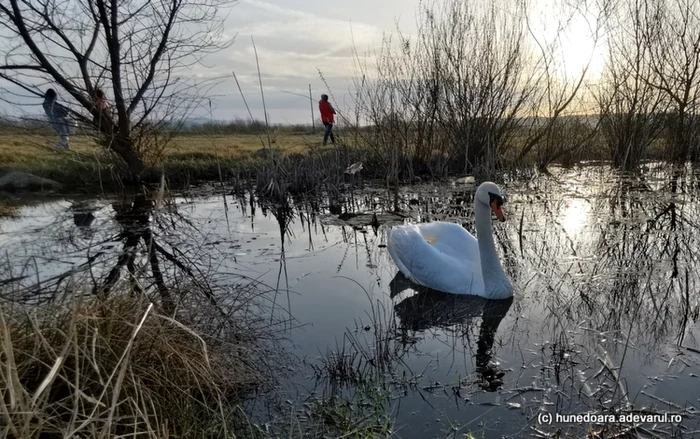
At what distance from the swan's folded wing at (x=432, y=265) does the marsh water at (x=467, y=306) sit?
0.18 metres

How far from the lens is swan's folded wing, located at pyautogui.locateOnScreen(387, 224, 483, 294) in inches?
192

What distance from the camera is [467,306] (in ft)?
15.2

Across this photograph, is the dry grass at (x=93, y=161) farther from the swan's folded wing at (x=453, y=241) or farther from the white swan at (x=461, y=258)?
the white swan at (x=461, y=258)

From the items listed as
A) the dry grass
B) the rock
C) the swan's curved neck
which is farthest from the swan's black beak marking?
the rock

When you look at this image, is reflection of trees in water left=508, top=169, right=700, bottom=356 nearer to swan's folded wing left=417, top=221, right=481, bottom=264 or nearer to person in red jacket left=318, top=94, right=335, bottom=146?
swan's folded wing left=417, top=221, right=481, bottom=264

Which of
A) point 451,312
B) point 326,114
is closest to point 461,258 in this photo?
point 451,312

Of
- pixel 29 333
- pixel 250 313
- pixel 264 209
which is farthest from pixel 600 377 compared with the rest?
pixel 264 209

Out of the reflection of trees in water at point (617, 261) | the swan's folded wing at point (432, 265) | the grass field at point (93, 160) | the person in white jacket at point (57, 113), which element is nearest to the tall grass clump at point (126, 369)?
the swan's folded wing at point (432, 265)

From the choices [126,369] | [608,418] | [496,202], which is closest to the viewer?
[126,369]

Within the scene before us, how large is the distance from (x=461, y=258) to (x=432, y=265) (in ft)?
1.92

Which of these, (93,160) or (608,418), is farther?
(93,160)

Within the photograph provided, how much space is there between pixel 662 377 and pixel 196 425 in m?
2.81

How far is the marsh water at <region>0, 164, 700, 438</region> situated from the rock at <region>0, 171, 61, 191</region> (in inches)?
141

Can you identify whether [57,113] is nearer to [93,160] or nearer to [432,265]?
[93,160]
